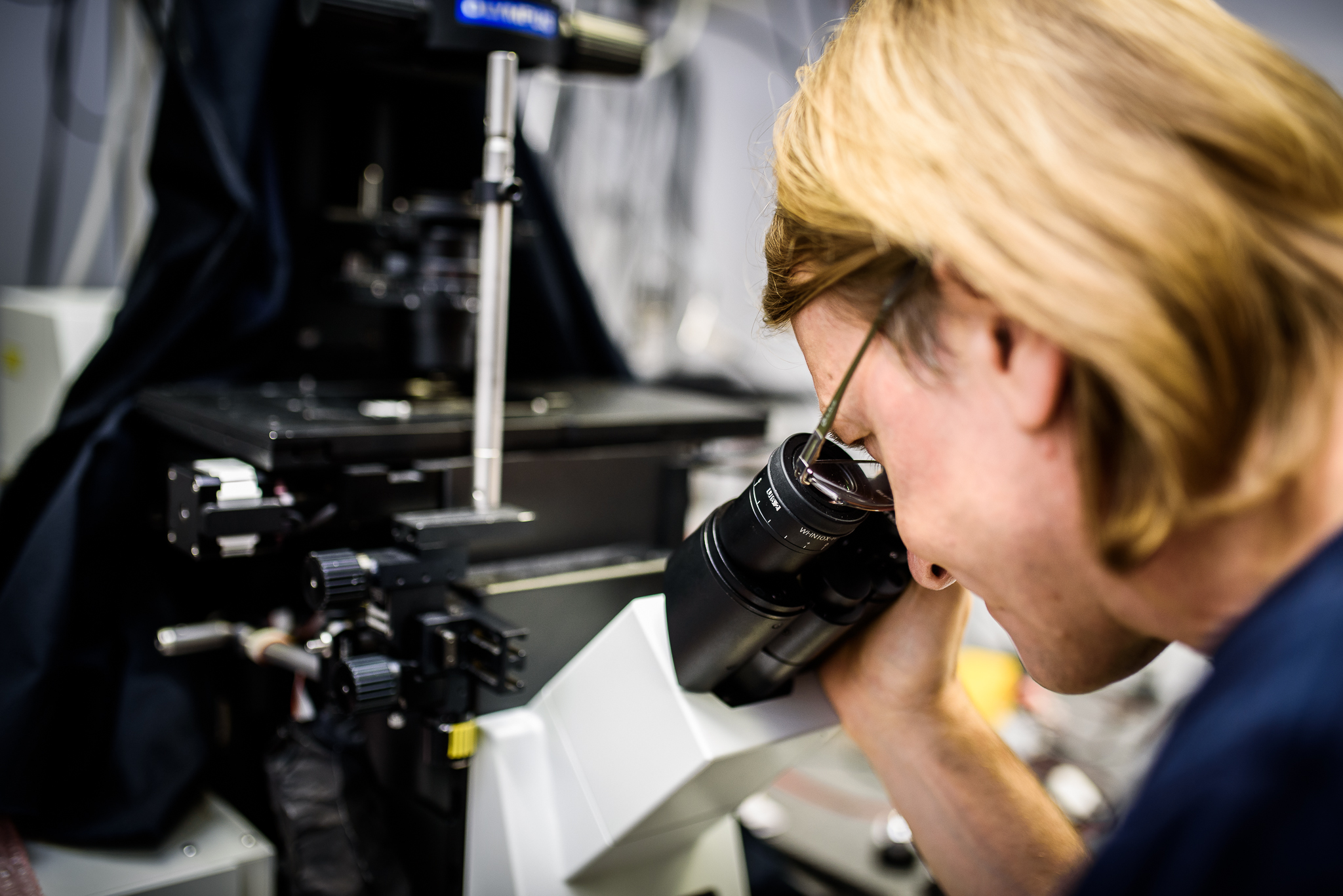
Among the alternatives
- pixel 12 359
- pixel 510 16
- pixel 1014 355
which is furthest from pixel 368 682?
pixel 12 359

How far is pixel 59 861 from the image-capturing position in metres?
0.92

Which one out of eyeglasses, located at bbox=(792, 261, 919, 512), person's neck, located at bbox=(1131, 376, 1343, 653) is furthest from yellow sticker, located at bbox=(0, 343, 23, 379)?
person's neck, located at bbox=(1131, 376, 1343, 653)

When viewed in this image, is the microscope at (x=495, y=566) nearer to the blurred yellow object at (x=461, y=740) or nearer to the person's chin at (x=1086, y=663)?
the blurred yellow object at (x=461, y=740)

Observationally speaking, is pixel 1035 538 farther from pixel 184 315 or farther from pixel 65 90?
pixel 65 90

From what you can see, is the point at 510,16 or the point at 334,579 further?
the point at 510,16

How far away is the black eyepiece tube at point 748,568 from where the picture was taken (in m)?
0.65

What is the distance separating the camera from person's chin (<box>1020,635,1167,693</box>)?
0.54 m

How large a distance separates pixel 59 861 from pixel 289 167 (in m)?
0.91

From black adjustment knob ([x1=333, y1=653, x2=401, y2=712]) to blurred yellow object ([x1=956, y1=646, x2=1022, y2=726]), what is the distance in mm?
1306

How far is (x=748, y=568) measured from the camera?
27.2 inches

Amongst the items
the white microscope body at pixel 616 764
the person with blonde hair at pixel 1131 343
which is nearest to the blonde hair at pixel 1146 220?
the person with blonde hair at pixel 1131 343

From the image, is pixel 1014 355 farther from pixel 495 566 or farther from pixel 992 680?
pixel 992 680

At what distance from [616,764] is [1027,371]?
525 mm

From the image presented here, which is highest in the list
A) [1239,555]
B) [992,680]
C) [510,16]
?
[510,16]
